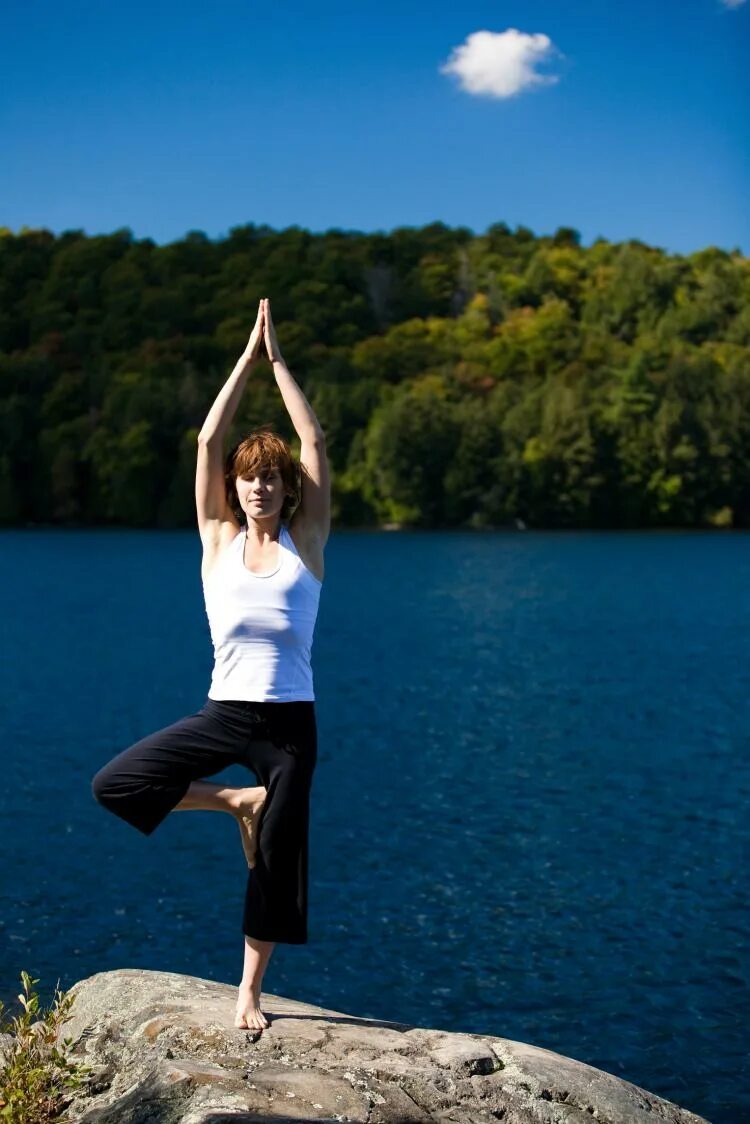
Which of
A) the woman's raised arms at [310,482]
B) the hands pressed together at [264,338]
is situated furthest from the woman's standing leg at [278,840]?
the hands pressed together at [264,338]

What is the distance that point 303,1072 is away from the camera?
560 cm

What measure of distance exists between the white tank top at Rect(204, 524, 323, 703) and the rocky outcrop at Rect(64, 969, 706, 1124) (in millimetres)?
1496

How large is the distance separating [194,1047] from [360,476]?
113 m

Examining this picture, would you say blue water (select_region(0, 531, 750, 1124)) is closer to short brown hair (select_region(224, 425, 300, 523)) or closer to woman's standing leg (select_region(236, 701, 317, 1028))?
woman's standing leg (select_region(236, 701, 317, 1028))

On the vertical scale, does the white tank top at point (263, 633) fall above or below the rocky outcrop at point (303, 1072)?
above

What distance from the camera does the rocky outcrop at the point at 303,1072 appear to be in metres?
5.35

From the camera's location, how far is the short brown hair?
231 inches

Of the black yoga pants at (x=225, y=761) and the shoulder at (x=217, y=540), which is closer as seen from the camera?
the black yoga pants at (x=225, y=761)

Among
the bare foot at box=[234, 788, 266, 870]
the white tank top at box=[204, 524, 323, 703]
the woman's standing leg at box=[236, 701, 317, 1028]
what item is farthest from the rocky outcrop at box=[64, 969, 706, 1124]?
the white tank top at box=[204, 524, 323, 703]

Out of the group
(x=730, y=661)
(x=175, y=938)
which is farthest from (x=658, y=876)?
(x=730, y=661)

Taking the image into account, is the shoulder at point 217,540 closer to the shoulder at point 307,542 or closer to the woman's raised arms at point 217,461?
the woman's raised arms at point 217,461

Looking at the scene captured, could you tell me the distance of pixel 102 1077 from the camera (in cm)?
607

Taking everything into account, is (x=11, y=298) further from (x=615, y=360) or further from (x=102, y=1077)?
(x=102, y=1077)

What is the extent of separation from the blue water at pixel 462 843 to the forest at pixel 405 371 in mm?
71047
